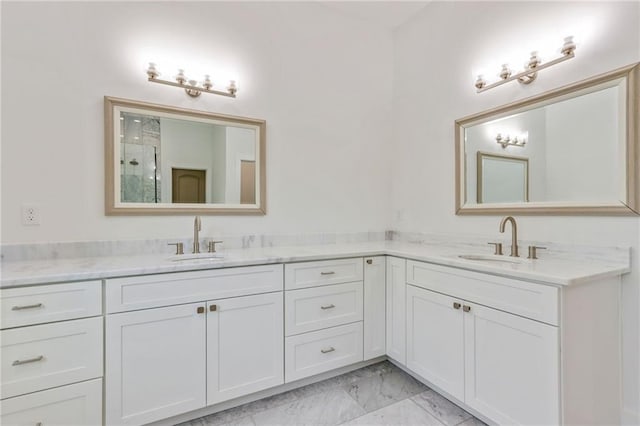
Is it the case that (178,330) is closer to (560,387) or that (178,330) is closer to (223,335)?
(223,335)

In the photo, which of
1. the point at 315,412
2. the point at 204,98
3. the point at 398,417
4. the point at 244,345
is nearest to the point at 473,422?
the point at 398,417

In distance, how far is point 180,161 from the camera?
213 centimetres

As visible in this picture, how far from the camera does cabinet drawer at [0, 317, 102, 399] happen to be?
1.31 meters

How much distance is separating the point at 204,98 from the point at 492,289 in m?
2.14

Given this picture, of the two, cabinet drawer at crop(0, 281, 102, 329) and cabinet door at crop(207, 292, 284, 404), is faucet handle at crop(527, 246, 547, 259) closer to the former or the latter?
cabinet door at crop(207, 292, 284, 404)

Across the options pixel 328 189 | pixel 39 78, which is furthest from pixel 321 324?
pixel 39 78

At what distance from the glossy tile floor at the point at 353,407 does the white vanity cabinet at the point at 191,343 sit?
0.12 metres

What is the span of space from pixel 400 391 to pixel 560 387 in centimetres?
93

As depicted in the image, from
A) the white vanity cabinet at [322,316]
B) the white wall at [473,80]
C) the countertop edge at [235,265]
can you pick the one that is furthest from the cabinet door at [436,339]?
the white wall at [473,80]

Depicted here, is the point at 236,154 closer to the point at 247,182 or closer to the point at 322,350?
the point at 247,182

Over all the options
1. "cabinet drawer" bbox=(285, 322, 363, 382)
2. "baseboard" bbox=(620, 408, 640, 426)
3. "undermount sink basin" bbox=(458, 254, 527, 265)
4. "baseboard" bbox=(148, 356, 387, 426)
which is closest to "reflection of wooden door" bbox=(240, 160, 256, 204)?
"cabinet drawer" bbox=(285, 322, 363, 382)

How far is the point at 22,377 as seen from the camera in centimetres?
133

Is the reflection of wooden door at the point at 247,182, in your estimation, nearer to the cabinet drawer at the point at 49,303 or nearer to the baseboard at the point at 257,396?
the cabinet drawer at the point at 49,303

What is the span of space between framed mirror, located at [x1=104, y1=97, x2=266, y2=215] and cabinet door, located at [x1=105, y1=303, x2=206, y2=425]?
2.54 ft
